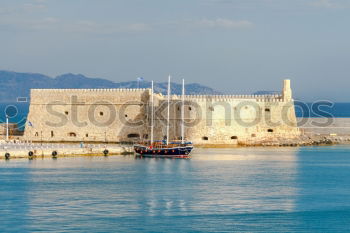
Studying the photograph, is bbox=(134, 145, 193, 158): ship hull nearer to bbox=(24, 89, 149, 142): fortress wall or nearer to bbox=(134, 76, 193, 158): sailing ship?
bbox=(134, 76, 193, 158): sailing ship

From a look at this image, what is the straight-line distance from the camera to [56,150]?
4506 cm

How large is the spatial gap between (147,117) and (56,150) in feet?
24.2

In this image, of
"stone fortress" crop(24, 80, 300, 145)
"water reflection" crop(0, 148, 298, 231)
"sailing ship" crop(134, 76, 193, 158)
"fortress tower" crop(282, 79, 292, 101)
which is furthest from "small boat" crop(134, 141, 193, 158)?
"fortress tower" crop(282, 79, 292, 101)

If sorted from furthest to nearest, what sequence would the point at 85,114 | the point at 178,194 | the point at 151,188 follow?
the point at 85,114 → the point at 151,188 → the point at 178,194

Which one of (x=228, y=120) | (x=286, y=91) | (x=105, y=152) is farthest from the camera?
(x=286, y=91)

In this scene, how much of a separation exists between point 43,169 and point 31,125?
13289mm

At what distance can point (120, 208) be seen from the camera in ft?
94.2

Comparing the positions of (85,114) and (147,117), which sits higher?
(85,114)

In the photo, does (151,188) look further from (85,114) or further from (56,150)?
(85,114)

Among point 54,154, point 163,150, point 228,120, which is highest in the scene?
point 228,120

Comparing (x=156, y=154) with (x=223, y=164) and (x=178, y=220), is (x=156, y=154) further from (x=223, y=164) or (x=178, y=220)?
(x=178, y=220)

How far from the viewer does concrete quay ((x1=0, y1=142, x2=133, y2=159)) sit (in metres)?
44.1

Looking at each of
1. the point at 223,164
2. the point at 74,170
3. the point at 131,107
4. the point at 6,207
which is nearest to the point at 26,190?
the point at 6,207

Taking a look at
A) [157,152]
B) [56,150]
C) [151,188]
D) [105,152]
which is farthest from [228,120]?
[151,188]
